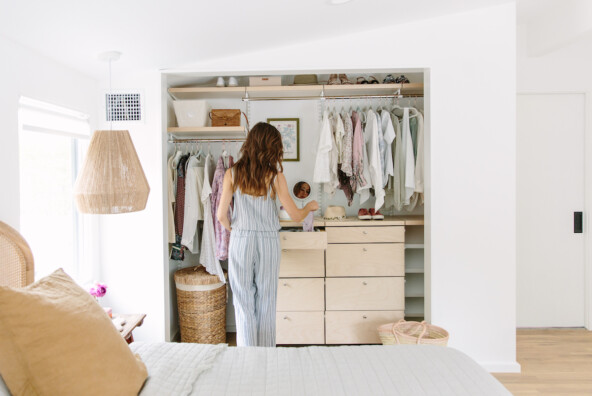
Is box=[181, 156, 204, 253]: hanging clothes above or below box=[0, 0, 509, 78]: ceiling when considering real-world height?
below

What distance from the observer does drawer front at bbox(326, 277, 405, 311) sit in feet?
11.0

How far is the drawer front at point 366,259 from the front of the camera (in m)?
3.35

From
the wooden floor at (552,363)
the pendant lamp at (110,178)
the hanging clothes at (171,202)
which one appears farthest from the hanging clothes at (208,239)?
the wooden floor at (552,363)

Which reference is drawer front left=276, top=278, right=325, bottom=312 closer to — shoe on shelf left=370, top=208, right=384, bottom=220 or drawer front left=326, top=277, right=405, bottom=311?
drawer front left=326, top=277, right=405, bottom=311

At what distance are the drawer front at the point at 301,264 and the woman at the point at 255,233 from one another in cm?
66

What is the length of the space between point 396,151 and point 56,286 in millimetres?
2669

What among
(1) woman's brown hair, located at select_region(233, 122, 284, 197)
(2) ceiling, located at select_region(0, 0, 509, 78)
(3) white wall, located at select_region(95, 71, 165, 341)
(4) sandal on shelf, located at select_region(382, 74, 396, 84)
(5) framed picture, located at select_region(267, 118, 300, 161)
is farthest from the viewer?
(5) framed picture, located at select_region(267, 118, 300, 161)

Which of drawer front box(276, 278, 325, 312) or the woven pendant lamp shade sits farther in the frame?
drawer front box(276, 278, 325, 312)

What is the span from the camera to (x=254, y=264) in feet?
8.77

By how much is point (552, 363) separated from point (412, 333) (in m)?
1.04

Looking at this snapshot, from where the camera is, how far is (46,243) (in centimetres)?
248

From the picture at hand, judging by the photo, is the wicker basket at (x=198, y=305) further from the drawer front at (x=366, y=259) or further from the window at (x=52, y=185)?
the drawer front at (x=366, y=259)

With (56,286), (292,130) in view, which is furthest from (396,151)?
(56,286)

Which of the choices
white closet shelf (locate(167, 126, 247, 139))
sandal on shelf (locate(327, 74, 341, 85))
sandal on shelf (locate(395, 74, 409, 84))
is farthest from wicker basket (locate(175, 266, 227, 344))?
sandal on shelf (locate(395, 74, 409, 84))
